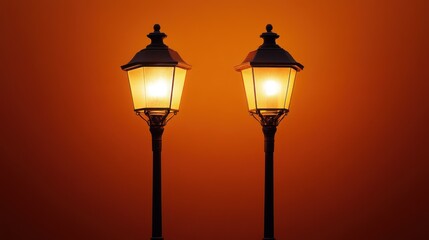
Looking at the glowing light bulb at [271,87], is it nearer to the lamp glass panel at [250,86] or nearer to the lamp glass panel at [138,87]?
the lamp glass panel at [250,86]

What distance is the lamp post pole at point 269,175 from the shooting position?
5.43 meters

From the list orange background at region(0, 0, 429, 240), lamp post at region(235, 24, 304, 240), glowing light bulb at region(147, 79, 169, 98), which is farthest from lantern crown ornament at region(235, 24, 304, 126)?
orange background at region(0, 0, 429, 240)

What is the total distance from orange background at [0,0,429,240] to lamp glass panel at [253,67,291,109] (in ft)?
3.04

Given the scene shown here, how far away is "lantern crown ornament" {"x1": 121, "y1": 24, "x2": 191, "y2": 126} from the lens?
5.23 metres

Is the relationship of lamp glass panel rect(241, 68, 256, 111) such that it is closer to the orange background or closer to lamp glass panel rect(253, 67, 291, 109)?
lamp glass panel rect(253, 67, 291, 109)

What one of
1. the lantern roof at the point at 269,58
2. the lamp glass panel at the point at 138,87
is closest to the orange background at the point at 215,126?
the lantern roof at the point at 269,58

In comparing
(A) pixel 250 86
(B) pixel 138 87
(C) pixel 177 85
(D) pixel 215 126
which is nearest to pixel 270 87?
(A) pixel 250 86

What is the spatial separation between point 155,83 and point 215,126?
1.12m

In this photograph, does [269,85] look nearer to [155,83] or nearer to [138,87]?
[155,83]

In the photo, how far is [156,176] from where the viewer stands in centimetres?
541

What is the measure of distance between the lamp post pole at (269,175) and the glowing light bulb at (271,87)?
0.25 metres
